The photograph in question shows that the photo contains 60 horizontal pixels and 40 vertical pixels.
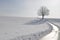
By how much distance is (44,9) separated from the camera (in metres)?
84.4

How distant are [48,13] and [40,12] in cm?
533

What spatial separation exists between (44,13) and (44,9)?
3224mm

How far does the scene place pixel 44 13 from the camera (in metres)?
82.6

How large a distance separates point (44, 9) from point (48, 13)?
3.63m

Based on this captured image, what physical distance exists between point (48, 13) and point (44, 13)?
130 inches

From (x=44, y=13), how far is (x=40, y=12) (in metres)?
2.68

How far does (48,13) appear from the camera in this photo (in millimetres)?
84375

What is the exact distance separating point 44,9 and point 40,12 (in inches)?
135

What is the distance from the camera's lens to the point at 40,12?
83438mm
